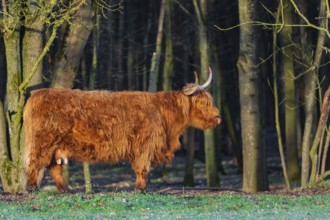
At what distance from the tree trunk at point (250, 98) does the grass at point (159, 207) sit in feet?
21.4

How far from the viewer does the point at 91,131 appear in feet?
58.5

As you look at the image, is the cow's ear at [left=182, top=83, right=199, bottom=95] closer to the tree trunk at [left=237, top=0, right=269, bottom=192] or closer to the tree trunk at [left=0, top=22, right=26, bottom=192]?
the tree trunk at [left=0, top=22, right=26, bottom=192]

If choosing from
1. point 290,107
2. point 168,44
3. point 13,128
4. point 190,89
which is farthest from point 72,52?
point 168,44

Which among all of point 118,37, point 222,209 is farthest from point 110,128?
point 118,37

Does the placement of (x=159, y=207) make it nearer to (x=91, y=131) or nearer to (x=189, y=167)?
(x=91, y=131)

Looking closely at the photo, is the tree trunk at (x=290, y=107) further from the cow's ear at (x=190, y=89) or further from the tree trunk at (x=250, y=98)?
the cow's ear at (x=190, y=89)

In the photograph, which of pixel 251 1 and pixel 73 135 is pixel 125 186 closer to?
pixel 251 1

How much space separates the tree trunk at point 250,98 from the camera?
23.2 m

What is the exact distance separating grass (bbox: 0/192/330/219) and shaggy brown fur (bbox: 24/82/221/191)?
1.36 meters

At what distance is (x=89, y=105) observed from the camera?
1789 centimetres

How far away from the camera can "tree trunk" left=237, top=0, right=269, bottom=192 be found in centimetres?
2316

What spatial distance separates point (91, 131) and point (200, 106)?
9.60 feet

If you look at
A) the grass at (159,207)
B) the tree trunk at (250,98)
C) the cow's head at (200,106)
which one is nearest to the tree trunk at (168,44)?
the tree trunk at (250,98)

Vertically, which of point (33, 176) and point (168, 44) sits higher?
point (168, 44)
